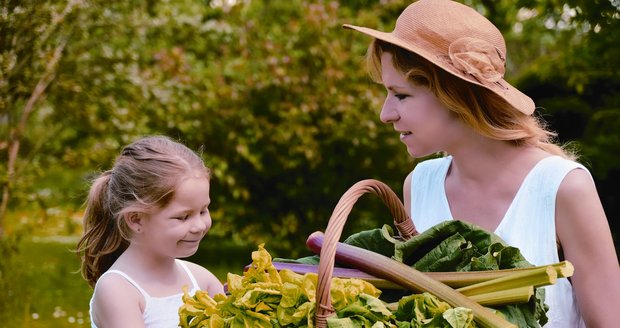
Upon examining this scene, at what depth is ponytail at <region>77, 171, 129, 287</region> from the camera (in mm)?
3113

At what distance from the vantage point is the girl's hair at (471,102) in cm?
264

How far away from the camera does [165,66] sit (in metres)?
8.80

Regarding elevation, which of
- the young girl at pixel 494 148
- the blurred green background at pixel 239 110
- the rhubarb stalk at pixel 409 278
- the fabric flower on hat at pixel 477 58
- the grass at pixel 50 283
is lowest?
the grass at pixel 50 283

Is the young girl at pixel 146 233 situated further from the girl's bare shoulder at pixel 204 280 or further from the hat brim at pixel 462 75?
the hat brim at pixel 462 75

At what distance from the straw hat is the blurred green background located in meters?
4.35

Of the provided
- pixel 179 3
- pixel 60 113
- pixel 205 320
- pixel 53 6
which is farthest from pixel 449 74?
pixel 179 3

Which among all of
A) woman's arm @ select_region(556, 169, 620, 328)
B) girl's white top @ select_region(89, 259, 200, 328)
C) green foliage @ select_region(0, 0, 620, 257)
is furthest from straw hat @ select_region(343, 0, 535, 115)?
green foliage @ select_region(0, 0, 620, 257)

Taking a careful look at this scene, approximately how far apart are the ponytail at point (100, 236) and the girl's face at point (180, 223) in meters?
0.24

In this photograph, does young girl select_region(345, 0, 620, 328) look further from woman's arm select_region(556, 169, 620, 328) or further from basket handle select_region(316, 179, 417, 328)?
basket handle select_region(316, 179, 417, 328)

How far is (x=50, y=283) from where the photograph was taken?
891 cm

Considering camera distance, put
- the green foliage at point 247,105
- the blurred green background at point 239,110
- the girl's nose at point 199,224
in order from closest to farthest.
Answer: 1. the girl's nose at point 199,224
2. the blurred green background at point 239,110
3. the green foliage at point 247,105

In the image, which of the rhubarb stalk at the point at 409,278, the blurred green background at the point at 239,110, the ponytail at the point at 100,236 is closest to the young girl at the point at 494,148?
the rhubarb stalk at the point at 409,278

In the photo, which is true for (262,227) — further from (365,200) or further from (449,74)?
(449,74)

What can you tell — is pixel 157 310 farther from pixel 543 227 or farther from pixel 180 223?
pixel 543 227
